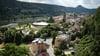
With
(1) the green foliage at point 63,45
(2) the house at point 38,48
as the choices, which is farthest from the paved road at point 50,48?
(1) the green foliage at point 63,45

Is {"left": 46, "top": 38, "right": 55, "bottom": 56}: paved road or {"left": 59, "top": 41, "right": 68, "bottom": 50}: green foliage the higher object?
{"left": 59, "top": 41, "right": 68, "bottom": 50}: green foliage

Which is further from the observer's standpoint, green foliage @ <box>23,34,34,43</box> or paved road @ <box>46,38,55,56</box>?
green foliage @ <box>23,34,34,43</box>

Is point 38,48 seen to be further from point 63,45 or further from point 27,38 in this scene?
point 27,38

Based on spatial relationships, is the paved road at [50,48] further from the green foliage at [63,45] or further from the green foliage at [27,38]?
the green foliage at [27,38]

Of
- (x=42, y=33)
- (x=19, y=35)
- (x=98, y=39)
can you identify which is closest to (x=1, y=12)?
(x=42, y=33)

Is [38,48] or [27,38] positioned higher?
[38,48]

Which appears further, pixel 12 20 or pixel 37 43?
pixel 12 20

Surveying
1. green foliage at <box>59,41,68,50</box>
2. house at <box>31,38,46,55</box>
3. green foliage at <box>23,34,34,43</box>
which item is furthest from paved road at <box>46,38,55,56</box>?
green foliage at <box>23,34,34,43</box>

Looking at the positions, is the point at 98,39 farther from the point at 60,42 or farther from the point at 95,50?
the point at 60,42

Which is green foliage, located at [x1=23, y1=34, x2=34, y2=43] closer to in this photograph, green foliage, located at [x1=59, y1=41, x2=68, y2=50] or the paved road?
the paved road

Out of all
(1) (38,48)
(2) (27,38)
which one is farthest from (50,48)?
(2) (27,38)

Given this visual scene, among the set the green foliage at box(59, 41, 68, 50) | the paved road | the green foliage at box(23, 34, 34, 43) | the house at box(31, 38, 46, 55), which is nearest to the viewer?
the paved road
